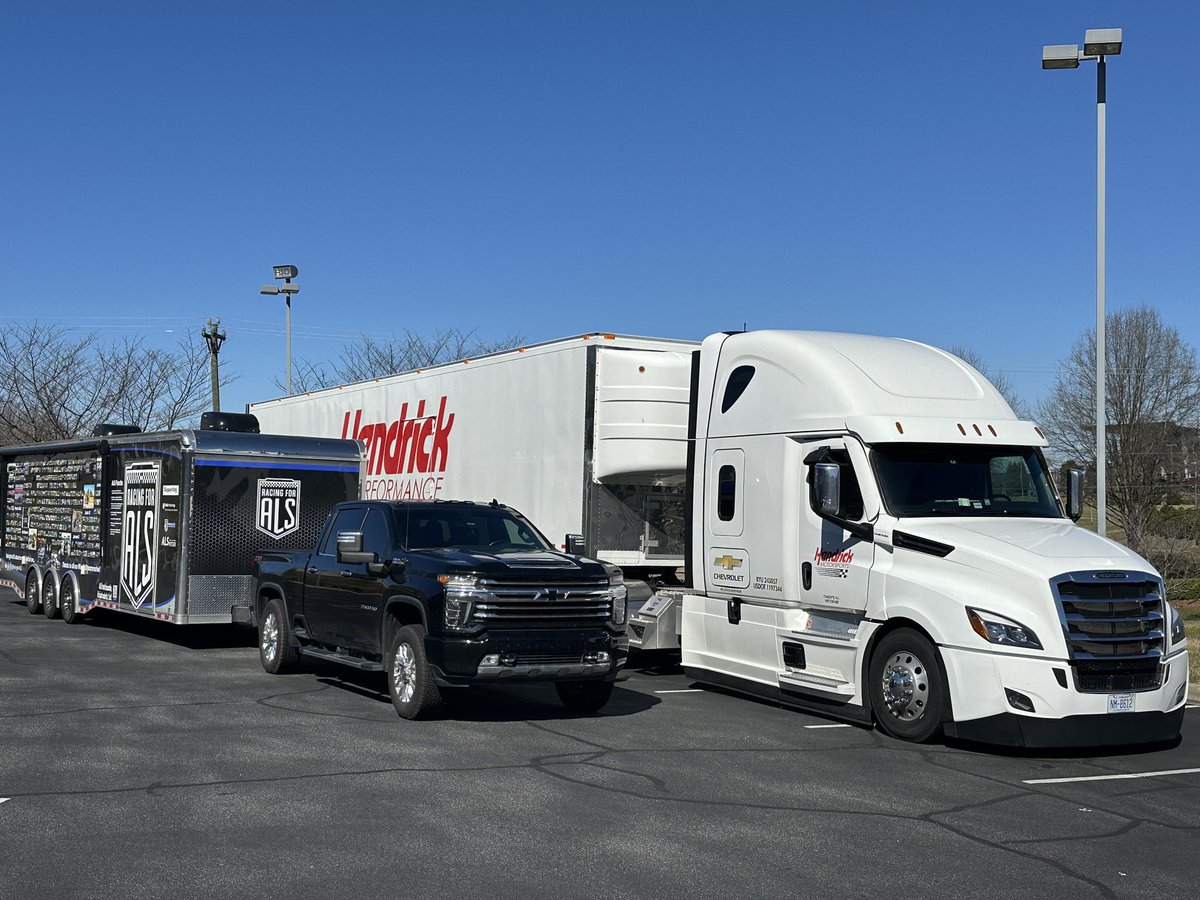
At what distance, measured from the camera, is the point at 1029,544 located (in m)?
10.4

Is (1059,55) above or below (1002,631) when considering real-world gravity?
above

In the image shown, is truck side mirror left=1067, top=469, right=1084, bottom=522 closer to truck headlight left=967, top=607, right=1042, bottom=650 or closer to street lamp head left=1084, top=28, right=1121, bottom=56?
truck headlight left=967, top=607, right=1042, bottom=650

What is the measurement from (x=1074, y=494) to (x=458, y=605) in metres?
5.60

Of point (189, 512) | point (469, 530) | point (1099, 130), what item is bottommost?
point (469, 530)

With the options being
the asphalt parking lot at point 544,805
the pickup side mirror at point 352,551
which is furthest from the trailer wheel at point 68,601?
the pickup side mirror at point 352,551

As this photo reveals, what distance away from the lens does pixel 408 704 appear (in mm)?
11234

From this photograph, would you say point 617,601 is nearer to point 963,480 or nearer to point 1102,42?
point 963,480

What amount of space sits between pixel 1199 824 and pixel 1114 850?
3.59ft

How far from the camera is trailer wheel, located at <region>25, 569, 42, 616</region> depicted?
2122 cm

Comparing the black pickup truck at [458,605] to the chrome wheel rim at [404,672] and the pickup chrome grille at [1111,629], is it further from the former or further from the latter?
the pickup chrome grille at [1111,629]

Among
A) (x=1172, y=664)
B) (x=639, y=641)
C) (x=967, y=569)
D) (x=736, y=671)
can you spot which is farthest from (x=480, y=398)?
(x=1172, y=664)

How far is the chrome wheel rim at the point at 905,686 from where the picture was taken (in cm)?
1052

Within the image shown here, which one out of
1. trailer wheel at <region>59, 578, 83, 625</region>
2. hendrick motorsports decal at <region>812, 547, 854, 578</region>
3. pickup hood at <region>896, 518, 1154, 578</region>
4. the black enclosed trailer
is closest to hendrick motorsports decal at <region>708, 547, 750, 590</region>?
hendrick motorsports decal at <region>812, 547, 854, 578</region>

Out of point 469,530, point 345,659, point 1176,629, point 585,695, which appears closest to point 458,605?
point 585,695
